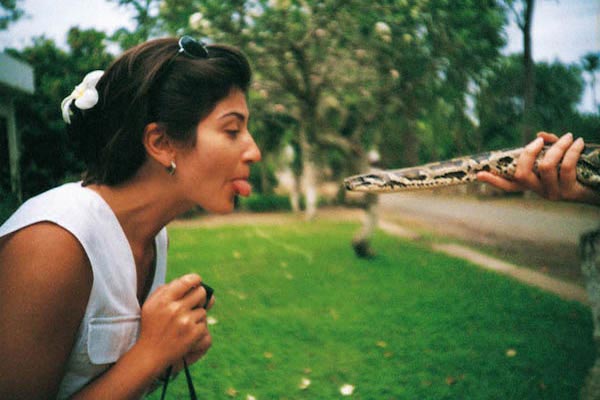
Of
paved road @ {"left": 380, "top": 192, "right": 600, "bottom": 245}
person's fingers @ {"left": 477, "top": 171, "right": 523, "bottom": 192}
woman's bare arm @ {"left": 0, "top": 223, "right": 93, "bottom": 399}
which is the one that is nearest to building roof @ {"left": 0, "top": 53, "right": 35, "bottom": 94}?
woman's bare arm @ {"left": 0, "top": 223, "right": 93, "bottom": 399}

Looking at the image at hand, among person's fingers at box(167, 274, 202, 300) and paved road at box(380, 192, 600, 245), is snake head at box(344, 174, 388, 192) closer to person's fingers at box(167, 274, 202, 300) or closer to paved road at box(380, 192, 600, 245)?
person's fingers at box(167, 274, 202, 300)

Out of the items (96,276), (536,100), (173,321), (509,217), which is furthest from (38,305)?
(509,217)

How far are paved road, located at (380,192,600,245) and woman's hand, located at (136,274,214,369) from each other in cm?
1255

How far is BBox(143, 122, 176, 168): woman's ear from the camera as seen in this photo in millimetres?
1882

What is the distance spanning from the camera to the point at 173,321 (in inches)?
65.1

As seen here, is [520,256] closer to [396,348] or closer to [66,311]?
[396,348]

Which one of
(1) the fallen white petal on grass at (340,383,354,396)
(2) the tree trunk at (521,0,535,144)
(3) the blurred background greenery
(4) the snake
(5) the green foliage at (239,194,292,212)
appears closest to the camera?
(4) the snake

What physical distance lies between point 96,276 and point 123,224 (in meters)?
0.38

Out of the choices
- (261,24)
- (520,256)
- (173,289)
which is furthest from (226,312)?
(520,256)

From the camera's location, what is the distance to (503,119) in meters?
8.34

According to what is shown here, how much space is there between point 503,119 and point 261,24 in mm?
4749

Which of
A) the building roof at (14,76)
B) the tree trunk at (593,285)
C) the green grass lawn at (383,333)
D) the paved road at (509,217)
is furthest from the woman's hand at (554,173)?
the paved road at (509,217)

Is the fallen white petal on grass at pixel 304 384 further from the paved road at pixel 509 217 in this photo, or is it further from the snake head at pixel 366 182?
the paved road at pixel 509 217

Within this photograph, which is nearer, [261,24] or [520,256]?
[261,24]
